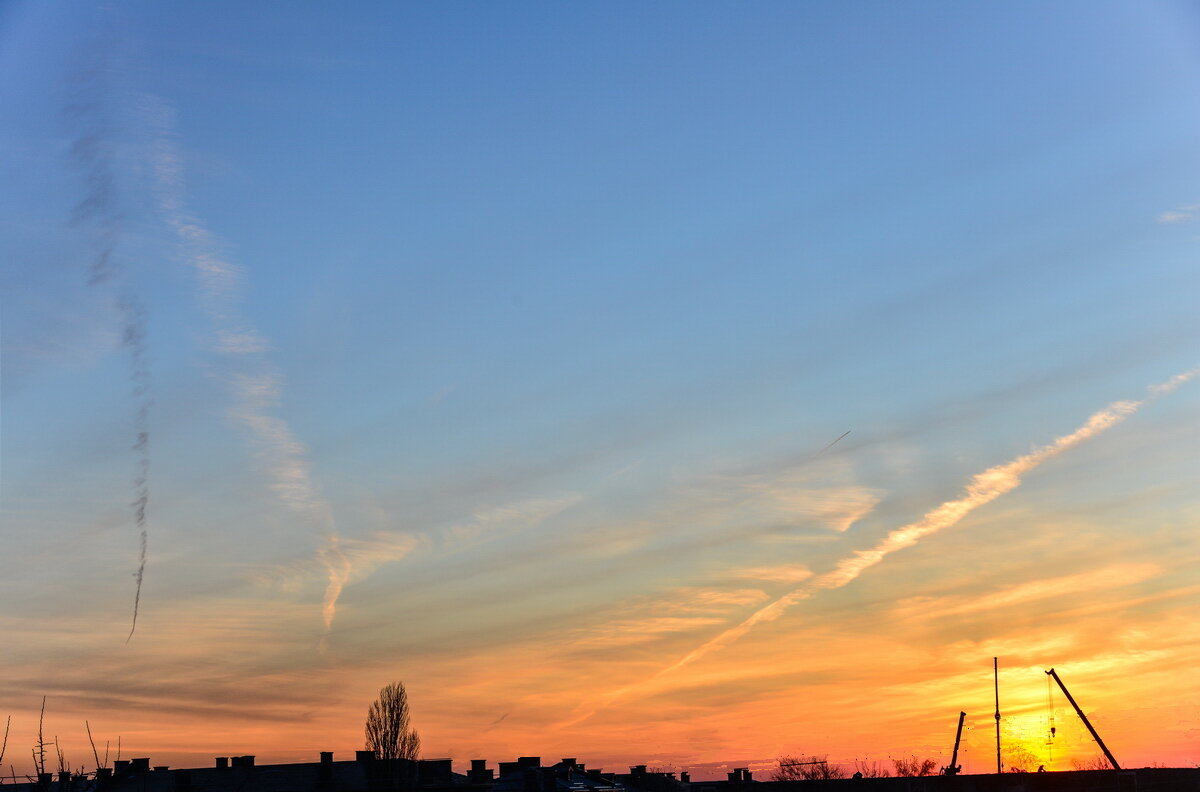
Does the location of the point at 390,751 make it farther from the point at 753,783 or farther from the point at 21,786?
the point at 753,783

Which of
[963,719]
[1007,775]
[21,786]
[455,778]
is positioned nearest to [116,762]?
[21,786]

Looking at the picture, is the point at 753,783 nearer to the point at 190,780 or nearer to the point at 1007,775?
the point at 1007,775

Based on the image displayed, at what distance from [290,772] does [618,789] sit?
1089 inches

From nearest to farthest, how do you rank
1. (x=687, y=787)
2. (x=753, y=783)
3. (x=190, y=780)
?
1. (x=190, y=780)
2. (x=687, y=787)
3. (x=753, y=783)

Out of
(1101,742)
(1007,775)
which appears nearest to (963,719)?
(1101,742)

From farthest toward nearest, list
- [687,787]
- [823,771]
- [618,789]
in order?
[823,771], [687,787], [618,789]

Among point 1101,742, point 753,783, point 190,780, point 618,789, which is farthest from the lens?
point 1101,742

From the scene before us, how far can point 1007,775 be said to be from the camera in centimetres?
13300

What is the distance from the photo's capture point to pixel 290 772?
345 feet

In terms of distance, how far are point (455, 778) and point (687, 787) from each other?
95.1 ft

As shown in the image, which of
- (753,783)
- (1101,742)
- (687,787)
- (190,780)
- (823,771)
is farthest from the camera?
(823,771)

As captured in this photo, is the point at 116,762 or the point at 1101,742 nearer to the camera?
the point at 116,762

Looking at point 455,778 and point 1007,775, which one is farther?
point 1007,775

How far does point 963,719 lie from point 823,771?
22.9 meters
